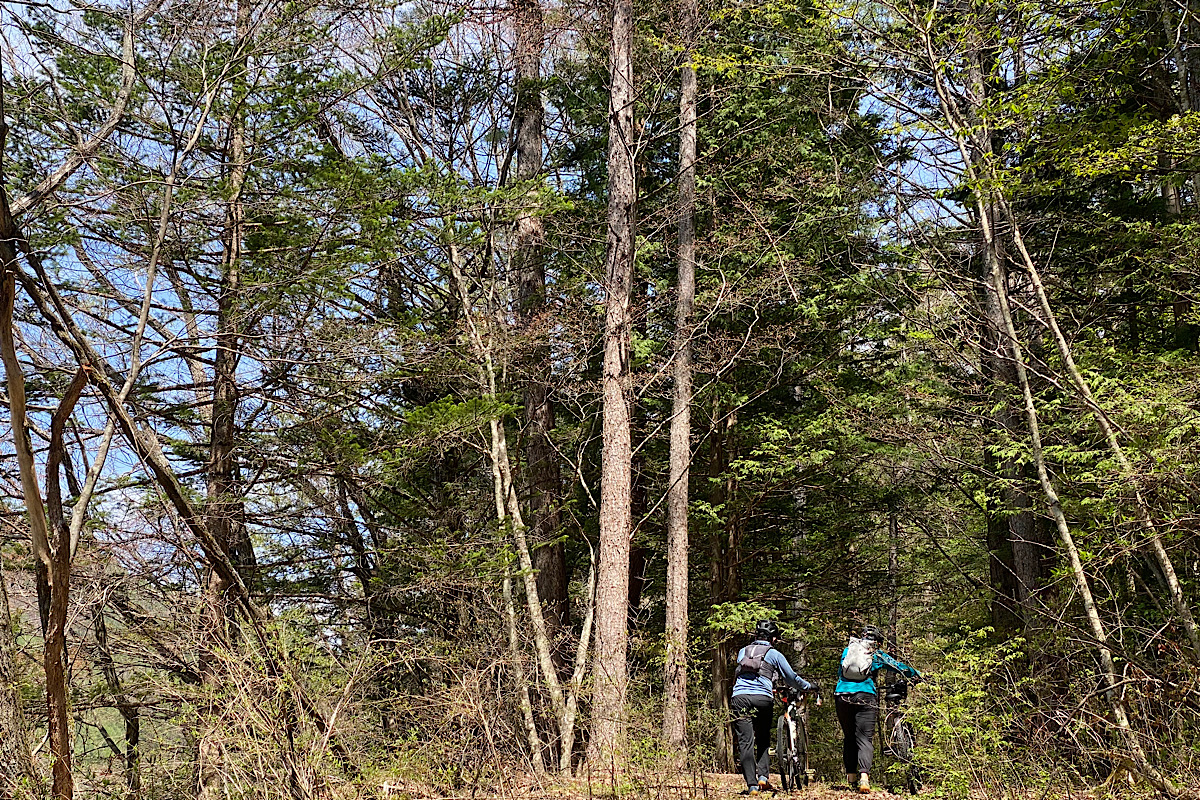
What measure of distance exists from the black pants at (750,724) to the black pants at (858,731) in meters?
1.06

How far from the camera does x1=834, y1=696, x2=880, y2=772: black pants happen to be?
8.48m

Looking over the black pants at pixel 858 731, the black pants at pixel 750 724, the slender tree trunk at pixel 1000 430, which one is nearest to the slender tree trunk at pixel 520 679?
the black pants at pixel 750 724

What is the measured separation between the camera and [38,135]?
9211 mm

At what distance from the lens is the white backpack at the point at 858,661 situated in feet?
28.0

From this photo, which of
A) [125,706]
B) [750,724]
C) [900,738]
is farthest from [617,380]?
[125,706]

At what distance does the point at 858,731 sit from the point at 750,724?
1.35 meters

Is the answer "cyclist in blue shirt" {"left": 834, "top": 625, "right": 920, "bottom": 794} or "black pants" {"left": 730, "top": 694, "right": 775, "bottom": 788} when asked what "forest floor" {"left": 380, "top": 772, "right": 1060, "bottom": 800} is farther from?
"cyclist in blue shirt" {"left": 834, "top": 625, "right": 920, "bottom": 794}

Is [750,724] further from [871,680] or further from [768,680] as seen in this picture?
[871,680]

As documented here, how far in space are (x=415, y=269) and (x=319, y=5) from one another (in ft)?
14.8

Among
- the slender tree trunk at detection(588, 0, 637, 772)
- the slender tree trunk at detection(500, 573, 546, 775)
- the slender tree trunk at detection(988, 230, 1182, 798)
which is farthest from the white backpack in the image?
the slender tree trunk at detection(500, 573, 546, 775)

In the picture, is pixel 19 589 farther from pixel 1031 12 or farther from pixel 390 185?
pixel 1031 12

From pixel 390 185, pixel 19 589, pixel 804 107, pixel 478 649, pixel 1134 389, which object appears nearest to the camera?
pixel 19 589

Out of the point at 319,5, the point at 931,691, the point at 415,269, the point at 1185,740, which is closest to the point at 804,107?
the point at 415,269

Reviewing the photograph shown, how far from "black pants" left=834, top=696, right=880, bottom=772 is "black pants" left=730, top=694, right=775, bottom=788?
1062 millimetres
